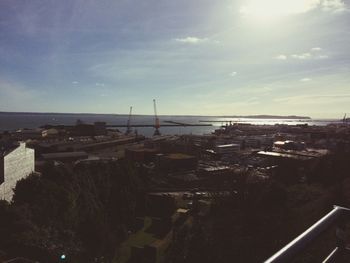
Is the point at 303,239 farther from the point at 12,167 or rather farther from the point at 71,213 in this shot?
the point at 12,167

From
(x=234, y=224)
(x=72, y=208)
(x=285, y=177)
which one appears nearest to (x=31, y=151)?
(x=72, y=208)

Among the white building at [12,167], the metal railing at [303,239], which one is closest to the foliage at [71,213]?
the white building at [12,167]

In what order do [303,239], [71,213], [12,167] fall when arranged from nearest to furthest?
1. [303,239]
2. [71,213]
3. [12,167]

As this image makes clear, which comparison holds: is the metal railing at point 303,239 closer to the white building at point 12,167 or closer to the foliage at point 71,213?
the foliage at point 71,213

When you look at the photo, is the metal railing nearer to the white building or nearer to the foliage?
the foliage

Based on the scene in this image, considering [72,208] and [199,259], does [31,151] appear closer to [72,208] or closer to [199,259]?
[72,208]

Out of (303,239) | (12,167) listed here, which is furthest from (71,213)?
(303,239)
